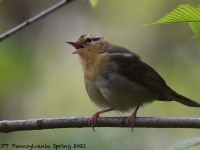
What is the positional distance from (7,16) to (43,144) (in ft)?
11.0

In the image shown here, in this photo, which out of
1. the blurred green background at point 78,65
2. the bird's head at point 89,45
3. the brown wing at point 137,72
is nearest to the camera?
the brown wing at point 137,72

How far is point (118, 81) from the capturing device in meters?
4.81

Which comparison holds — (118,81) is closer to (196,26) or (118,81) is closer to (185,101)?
(185,101)

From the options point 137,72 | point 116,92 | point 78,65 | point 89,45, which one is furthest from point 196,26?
point 78,65

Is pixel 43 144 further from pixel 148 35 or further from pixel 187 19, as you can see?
pixel 148 35

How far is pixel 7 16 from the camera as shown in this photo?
782 cm

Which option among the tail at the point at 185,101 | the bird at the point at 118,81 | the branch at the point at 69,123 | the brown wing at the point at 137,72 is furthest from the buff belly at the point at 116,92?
the branch at the point at 69,123

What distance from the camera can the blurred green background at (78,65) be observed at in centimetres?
568

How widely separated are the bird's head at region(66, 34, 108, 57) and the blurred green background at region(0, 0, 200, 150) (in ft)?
0.64

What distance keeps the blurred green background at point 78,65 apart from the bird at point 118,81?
1.13ft

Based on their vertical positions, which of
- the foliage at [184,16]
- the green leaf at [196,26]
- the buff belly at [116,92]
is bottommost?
the buff belly at [116,92]

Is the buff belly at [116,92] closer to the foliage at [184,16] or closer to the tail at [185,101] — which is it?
the tail at [185,101]

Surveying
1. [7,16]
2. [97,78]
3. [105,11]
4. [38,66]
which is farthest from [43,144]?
[105,11]

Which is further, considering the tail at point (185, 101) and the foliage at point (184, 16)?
the tail at point (185, 101)
